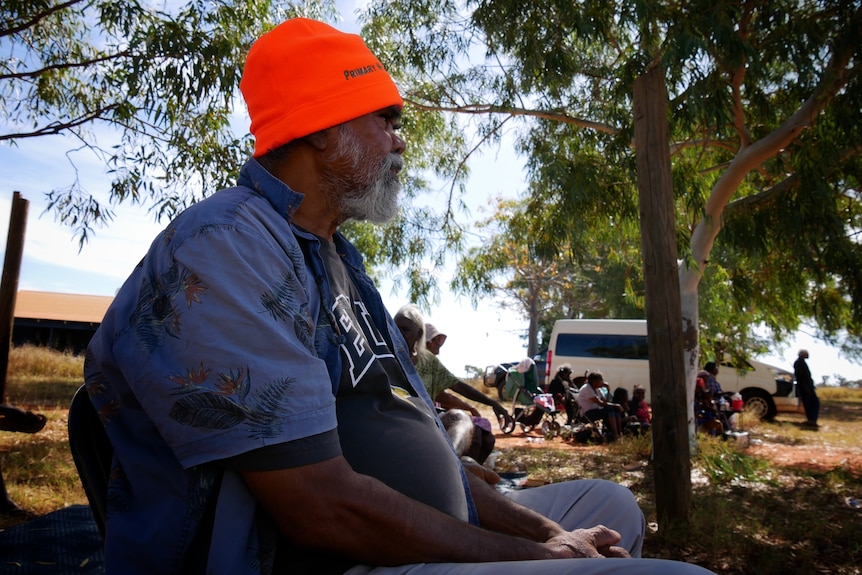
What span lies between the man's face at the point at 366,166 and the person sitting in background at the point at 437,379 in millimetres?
3198

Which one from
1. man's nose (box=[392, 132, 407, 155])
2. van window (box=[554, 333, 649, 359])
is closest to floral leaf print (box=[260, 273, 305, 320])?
man's nose (box=[392, 132, 407, 155])

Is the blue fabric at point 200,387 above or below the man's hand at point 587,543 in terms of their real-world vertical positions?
above

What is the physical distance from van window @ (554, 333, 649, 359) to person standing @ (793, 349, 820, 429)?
3.33 m

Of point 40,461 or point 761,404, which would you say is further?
point 761,404

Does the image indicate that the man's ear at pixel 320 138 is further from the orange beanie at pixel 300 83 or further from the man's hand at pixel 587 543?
the man's hand at pixel 587 543

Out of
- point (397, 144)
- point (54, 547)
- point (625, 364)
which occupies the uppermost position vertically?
point (625, 364)

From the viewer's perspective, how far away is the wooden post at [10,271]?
604 centimetres

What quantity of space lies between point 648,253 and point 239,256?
172 inches

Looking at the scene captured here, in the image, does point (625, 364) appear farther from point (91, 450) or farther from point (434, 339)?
point (91, 450)

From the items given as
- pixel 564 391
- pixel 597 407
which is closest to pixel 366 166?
pixel 597 407

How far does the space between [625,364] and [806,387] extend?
4.02m

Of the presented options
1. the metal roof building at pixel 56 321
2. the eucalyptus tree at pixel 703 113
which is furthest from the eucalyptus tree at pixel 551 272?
the metal roof building at pixel 56 321

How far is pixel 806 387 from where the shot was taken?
617 inches

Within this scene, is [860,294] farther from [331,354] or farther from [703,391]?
[331,354]
